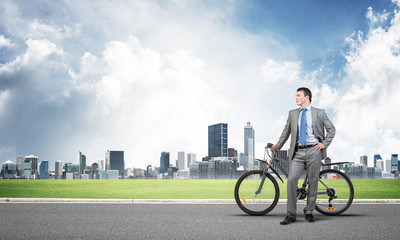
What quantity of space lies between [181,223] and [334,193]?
3265mm

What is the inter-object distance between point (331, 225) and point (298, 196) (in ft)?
2.99

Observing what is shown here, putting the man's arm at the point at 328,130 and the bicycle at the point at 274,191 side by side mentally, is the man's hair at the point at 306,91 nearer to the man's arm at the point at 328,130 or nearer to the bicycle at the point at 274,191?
the man's arm at the point at 328,130

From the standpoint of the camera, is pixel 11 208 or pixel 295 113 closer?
pixel 295 113

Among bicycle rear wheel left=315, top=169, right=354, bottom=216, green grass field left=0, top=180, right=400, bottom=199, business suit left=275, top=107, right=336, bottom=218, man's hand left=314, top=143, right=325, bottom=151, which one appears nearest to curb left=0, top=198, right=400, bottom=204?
green grass field left=0, top=180, right=400, bottom=199

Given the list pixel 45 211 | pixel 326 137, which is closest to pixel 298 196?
pixel 326 137

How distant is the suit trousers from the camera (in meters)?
6.87

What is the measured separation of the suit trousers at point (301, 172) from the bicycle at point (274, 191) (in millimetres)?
331

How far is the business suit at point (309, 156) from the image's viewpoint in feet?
22.6

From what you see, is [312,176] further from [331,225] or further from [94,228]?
[94,228]

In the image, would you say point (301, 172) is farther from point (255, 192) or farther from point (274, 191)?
point (255, 192)

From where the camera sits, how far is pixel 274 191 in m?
7.70

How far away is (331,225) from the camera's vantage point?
265 inches

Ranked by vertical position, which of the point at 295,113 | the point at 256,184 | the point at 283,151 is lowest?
the point at 256,184

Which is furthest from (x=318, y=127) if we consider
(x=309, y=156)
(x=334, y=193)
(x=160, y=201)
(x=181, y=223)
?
(x=160, y=201)
